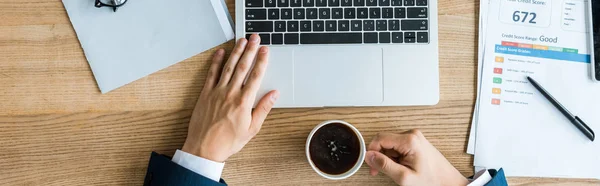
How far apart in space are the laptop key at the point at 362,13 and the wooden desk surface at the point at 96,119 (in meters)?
0.17

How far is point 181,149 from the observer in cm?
87

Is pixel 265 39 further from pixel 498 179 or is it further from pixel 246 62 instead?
pixel 498 179

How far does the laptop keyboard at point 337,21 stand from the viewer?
2.80 ft

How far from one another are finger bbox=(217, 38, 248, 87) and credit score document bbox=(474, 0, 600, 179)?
44 cm

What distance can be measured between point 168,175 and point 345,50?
374mm

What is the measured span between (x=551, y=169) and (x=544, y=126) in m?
0.08

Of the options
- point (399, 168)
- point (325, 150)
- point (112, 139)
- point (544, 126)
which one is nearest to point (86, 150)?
point (112, 139)

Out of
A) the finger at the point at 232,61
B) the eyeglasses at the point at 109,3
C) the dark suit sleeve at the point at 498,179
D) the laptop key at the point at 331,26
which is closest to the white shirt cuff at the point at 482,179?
the dark suit sleeve at the point at 498,179

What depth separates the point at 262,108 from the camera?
2.76ft

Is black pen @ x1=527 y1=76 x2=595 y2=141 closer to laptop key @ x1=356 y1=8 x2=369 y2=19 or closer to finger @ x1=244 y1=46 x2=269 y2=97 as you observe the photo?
laptop key @ x1=356 y1=8 x2=369 y2=19

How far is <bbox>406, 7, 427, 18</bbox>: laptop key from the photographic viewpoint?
86 centimetres

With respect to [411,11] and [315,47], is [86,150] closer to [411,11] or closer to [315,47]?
[315,47]

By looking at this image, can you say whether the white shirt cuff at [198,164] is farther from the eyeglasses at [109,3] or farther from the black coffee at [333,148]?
the eyeglasses at [109,3]

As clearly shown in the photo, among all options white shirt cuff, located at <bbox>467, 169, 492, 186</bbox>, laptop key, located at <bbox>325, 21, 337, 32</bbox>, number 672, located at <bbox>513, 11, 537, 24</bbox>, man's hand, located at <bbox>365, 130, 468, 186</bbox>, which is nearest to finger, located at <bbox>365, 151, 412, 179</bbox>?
man's hand, located at <bbox>365, 130, 468, 186</bbox>
